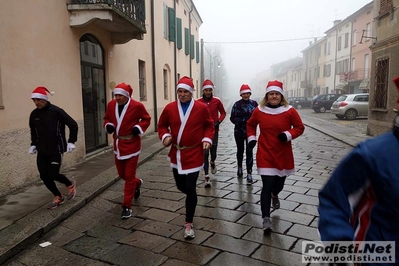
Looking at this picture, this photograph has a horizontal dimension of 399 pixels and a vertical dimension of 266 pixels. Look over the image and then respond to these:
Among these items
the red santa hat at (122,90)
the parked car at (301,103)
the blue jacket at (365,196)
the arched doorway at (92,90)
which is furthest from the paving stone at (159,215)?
the parked car at (301,103)

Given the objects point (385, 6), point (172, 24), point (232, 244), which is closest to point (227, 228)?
point (232, 244)

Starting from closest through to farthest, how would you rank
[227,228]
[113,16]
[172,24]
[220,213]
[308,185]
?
[227,228]
[220,213]
[308,185]
[113,16]
[172,24]

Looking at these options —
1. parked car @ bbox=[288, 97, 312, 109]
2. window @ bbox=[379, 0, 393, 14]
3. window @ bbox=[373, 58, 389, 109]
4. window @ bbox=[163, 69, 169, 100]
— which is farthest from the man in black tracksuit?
parked car @ bbox=[288, 97, 312, 109]

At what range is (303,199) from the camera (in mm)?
4895

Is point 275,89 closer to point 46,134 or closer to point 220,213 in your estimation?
point 220,213

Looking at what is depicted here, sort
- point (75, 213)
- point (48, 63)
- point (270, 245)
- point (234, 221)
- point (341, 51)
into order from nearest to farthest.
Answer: point (270, 245) < point (234, 221) < point (75, 213) < point (48, 63) < point (341, 51)

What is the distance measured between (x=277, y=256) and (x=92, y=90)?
6869 mm

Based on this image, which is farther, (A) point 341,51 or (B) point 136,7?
(A) point 341,51

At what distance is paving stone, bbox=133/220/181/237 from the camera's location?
3787 millimetres

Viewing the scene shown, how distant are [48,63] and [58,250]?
4.07 meters

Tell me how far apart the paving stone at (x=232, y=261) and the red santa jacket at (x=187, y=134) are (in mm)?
925

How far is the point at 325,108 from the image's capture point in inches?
1107

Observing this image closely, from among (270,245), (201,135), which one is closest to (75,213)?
(201,135)

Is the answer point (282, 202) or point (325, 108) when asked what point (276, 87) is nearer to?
point (282, 202)
